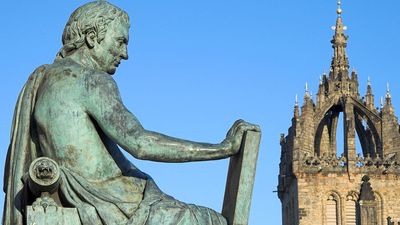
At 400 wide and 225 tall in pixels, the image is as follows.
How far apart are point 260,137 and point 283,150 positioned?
7347 cm

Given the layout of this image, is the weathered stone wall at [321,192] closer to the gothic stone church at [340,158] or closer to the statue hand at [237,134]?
the gothic stone church at [340,158]

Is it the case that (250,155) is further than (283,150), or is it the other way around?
(283,150)

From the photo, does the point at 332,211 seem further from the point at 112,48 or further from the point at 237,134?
the point at 237,134

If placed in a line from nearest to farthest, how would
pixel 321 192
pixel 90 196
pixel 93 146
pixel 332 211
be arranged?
1. pixel 90 196
2. pixel 93 146
3. pixel 321 192
4. pixel 332 211

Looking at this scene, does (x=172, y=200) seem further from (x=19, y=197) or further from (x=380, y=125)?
(x=380, y=125)

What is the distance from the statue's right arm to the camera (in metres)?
5.12

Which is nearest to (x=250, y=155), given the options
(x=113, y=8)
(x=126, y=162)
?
(x=126, y=162)

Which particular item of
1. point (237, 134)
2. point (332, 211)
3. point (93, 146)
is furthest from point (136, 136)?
point (332, 211)

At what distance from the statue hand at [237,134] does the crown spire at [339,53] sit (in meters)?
73.0

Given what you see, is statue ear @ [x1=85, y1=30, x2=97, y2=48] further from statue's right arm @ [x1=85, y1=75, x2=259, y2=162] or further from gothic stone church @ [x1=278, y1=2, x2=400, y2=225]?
gothic stone church @ [x1=278, y1=2, x2=400, y2=225]

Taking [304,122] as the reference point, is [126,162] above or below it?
below

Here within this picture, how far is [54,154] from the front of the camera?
17.1ft

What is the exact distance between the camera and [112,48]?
213 inches

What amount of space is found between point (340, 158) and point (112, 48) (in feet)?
231
